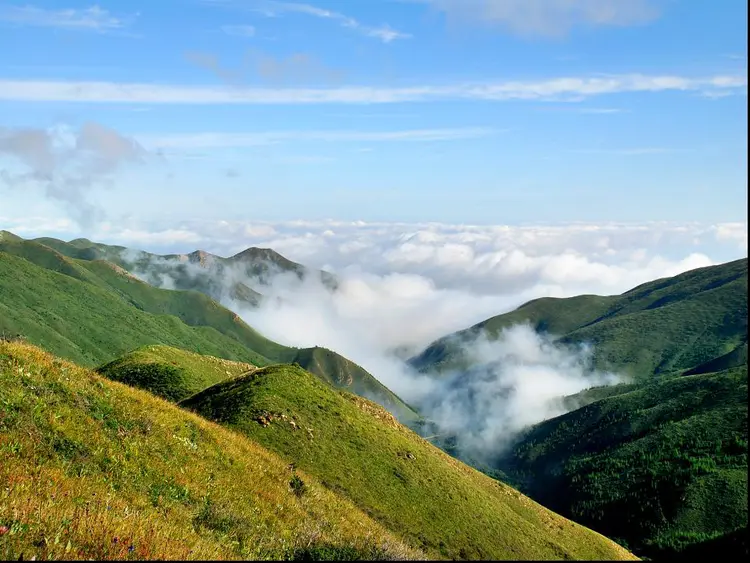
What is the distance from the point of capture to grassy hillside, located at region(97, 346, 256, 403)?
6825 centimetres

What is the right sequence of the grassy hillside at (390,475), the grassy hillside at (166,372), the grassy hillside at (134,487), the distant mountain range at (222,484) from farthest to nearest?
the grassy hillside at (166,372) → the grassy hillside at (390,475) → the distant mountain range at (222,484) → the grassy hillside at (134,487)

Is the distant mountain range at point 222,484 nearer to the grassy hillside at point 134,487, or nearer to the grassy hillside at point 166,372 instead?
the grassy hillside at point 134,487

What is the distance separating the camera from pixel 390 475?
46.1 metres

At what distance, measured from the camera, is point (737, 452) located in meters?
177

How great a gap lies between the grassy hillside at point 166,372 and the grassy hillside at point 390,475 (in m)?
15.1

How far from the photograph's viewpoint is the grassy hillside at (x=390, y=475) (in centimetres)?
3988

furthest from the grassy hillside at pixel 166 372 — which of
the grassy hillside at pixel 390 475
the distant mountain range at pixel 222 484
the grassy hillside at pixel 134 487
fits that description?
the grassy hillside at pixel 134 487

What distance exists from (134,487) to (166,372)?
6039 cm

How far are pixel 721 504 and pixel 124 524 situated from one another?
185 m

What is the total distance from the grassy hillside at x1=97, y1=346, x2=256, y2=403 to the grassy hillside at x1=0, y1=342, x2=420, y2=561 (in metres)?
43.4

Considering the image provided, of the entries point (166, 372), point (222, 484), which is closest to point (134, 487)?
point (222, 484)

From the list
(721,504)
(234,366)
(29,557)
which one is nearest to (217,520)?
(29,557)

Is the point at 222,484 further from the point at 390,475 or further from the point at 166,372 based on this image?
the point at 166,372

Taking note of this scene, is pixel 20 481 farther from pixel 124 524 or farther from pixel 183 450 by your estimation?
pixel 183 450
